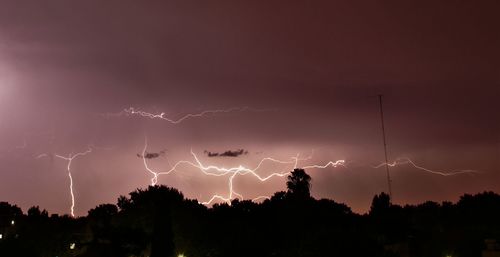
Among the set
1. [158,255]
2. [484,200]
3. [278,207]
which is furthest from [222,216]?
[484,200]

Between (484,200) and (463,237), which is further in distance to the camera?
(484,200)

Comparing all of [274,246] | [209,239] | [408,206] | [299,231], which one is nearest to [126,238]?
[209,239]

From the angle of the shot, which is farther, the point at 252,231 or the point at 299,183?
the point at 299,183

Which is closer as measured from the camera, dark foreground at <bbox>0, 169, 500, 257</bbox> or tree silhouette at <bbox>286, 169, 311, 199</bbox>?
dark foreground at <bbox>0, 169, 500, 257</bbox>

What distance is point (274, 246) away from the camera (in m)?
50.8

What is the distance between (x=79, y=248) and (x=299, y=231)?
93.0 feet

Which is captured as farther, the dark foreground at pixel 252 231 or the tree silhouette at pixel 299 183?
the tree silhouette at pixel 299 183

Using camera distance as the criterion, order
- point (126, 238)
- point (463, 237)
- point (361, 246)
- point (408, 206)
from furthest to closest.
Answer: point (408, 206) < point (463, 237) < point (126, 238) < point (361, 246)

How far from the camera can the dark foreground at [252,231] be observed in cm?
4212

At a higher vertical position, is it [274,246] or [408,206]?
[408,206]

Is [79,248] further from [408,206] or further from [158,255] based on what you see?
[408,206]

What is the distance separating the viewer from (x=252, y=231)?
51.1 metres

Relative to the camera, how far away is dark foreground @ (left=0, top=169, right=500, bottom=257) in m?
42.1

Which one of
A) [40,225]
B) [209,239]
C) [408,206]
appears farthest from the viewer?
[408,206]
